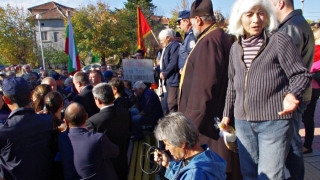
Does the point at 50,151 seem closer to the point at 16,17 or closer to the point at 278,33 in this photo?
the point at 278,33

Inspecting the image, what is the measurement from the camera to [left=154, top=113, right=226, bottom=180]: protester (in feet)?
5.30

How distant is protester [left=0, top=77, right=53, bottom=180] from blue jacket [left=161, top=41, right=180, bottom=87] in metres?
2.60

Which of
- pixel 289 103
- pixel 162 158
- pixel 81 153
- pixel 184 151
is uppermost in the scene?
pixel 289 103

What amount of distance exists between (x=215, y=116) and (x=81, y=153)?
4.41 ft

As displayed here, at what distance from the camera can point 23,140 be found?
7.45ft

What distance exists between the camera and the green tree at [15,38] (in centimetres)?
2052

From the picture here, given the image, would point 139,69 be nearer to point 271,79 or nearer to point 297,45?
point 297,45

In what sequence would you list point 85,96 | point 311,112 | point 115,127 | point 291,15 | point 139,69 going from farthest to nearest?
point 139,69
point 85,96
point 311,112
point 115,127
point 291,15

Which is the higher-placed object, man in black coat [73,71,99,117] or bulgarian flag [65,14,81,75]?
bulgarian flag [65,14,81,75]

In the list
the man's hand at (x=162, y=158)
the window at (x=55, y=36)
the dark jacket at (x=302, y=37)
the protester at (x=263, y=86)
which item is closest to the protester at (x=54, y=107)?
the man's hand at (x=162, y=158)

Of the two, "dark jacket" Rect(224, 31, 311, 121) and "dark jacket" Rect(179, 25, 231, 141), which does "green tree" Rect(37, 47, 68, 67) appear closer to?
"dark jacket" Rect(179, 25, 231, 141)

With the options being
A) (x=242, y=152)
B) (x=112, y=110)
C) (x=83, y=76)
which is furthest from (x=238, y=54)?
(x=83, y=76)

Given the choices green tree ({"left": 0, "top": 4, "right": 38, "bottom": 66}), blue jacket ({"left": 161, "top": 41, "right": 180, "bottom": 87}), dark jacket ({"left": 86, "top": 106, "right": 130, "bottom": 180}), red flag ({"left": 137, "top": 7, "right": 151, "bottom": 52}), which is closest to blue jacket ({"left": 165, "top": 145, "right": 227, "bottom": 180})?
dark jacket ({"left": 86, "top": 106, "right": 130, "bottom": 180})

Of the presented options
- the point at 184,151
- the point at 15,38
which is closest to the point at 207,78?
the point at 184,151
